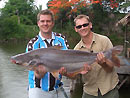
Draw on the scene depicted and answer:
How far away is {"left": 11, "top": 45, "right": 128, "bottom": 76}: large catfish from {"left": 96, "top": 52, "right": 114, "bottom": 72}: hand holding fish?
6 centimetres

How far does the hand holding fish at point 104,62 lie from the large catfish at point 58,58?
6 cm

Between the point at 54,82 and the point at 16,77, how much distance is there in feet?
28.2

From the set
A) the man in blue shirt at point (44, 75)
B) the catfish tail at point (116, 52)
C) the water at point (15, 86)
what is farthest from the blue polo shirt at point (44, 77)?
the water at point (15, 86)

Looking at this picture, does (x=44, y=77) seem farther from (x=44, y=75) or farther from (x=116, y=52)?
(x=116, y=52)

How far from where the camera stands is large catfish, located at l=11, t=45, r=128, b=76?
144 inches

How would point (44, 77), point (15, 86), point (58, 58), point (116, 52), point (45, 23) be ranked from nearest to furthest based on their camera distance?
point (116, 52) < point (58, 58) < point (45, 23) < point (44, 77) < point (15, 86)

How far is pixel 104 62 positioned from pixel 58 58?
33.7 inches

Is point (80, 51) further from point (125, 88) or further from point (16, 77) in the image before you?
point (16, 77)

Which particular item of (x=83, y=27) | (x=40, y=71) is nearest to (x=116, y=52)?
(x=83, y=27)

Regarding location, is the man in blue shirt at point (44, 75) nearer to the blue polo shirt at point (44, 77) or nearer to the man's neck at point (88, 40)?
the blue polo shirt at point (44, 77)

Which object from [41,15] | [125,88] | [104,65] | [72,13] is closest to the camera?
[104,65]

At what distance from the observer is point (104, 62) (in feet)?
12.1

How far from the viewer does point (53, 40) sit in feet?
13.9

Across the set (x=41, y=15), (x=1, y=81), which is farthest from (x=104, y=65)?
(x=1, y=81)
